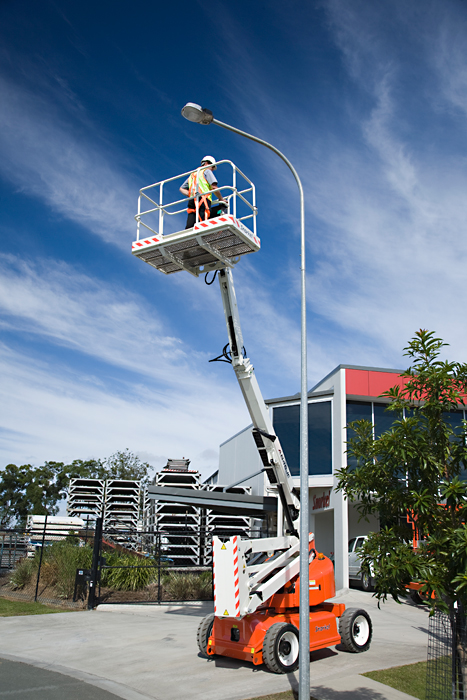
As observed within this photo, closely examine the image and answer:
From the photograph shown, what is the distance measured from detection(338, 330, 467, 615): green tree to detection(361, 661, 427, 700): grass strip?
2831 mm

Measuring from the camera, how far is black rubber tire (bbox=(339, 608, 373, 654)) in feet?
31.5

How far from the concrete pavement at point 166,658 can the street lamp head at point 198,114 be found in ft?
26.1

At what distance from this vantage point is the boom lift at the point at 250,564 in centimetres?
845

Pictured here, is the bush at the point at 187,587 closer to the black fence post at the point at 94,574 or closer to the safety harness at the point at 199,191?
the black fence post at the point at 94,574

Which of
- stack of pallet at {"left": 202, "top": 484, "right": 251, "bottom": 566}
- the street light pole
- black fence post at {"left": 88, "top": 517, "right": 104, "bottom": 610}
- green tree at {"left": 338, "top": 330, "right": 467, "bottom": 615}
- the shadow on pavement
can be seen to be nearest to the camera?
green tree at {"left": 338, "top": 330, "right": 467, "bottom": 615}

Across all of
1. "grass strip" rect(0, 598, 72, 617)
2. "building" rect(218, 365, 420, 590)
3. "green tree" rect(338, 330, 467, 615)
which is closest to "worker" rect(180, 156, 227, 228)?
"green tree" rect(338, 330, 467, 615)

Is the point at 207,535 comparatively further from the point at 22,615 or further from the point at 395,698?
the point at 395,698

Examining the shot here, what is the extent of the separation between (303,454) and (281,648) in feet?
12.8

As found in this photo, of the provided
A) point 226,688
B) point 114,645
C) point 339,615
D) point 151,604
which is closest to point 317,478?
point 151,604

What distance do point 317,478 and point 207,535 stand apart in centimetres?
455

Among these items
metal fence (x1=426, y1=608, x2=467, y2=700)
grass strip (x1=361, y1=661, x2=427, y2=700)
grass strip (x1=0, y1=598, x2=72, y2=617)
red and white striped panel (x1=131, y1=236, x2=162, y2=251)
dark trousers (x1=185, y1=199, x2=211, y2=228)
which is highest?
dark trousers (x1=185, y1=199, x2=211, y2=228)

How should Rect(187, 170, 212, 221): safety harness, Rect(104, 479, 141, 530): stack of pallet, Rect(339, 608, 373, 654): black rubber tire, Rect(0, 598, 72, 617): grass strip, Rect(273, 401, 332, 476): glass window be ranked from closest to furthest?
Rect(187, 170, 212, 221): safety harness → Rect(339, 608, 373, 654): black rubber tire → Rect(0, 598, 72, 617): grass strip → Rect(273, 401, 332, 476): glass window → Rect(104, 479, 141, 530): stack of pallet

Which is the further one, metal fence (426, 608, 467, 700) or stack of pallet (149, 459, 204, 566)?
stack of pallet (149, 459, 204, 566)

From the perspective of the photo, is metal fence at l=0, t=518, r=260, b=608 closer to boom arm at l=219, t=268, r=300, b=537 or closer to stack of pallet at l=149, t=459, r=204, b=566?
stack of pallet at l=149, t=459, r=204, b=566
